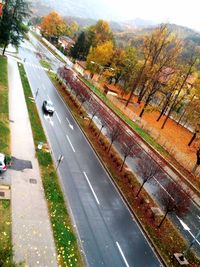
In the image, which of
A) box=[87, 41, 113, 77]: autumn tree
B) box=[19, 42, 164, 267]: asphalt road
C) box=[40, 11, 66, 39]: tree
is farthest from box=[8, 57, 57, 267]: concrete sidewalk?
box=[40, 11, 66, 39]: tree

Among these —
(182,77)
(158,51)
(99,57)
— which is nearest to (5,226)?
(158,51)

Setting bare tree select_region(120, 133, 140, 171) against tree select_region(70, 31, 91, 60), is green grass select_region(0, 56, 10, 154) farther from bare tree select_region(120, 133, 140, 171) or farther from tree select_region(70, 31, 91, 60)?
tree select_region(70, 31, 91, 60)

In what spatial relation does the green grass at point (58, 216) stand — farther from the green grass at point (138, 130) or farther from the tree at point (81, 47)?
the tree at point (81, 47)

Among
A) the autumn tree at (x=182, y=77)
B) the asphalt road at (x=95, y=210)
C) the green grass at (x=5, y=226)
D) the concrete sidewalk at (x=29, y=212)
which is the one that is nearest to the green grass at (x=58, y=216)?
the concrete sidewalk at (x=29, y=212)

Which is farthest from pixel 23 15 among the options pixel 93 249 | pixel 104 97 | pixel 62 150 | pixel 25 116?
pixel 93 249

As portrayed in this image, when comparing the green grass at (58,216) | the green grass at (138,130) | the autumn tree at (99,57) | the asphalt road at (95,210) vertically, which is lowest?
the green grass at (138,130)

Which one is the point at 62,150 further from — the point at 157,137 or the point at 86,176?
the point at 157,137

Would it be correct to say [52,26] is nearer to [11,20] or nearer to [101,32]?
[101,32]

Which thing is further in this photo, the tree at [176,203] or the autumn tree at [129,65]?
the autumn tree at [129,65]

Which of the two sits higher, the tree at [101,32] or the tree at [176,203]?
the tree at [101,32]
